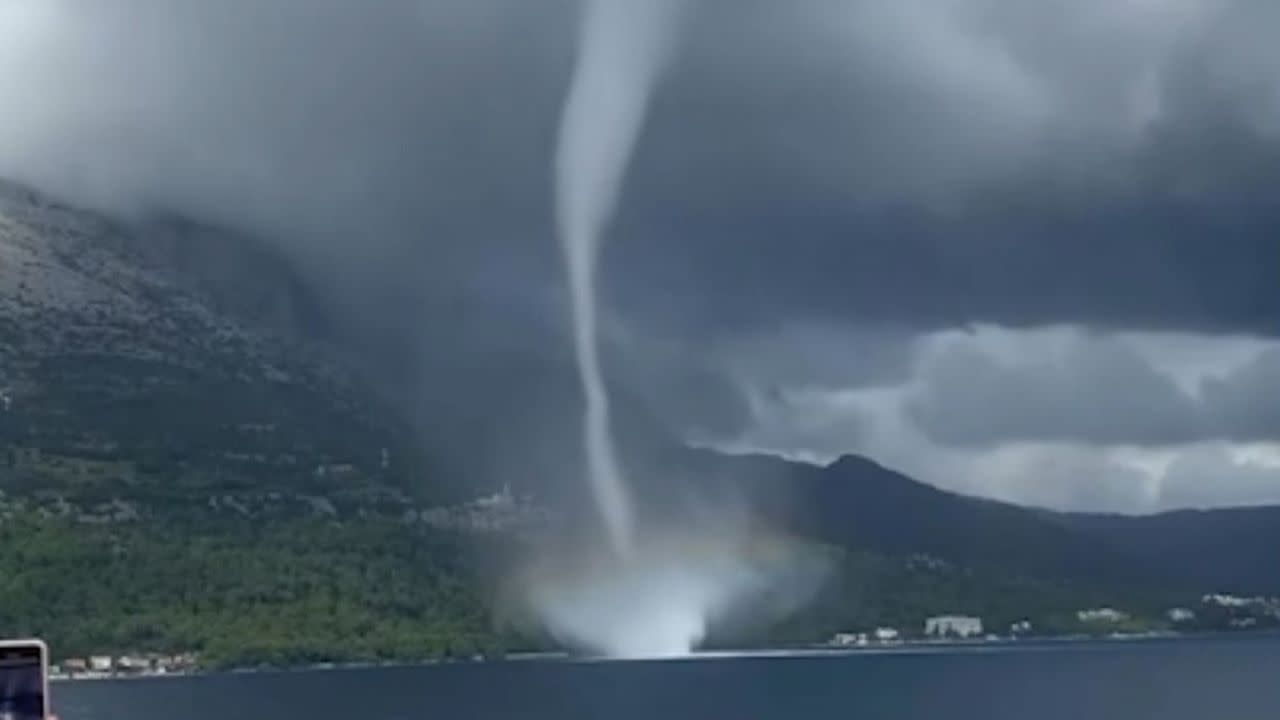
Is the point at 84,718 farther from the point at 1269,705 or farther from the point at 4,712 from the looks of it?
the point at 4,712

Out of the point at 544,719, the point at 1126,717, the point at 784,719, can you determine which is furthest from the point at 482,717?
the point at 1126,717
